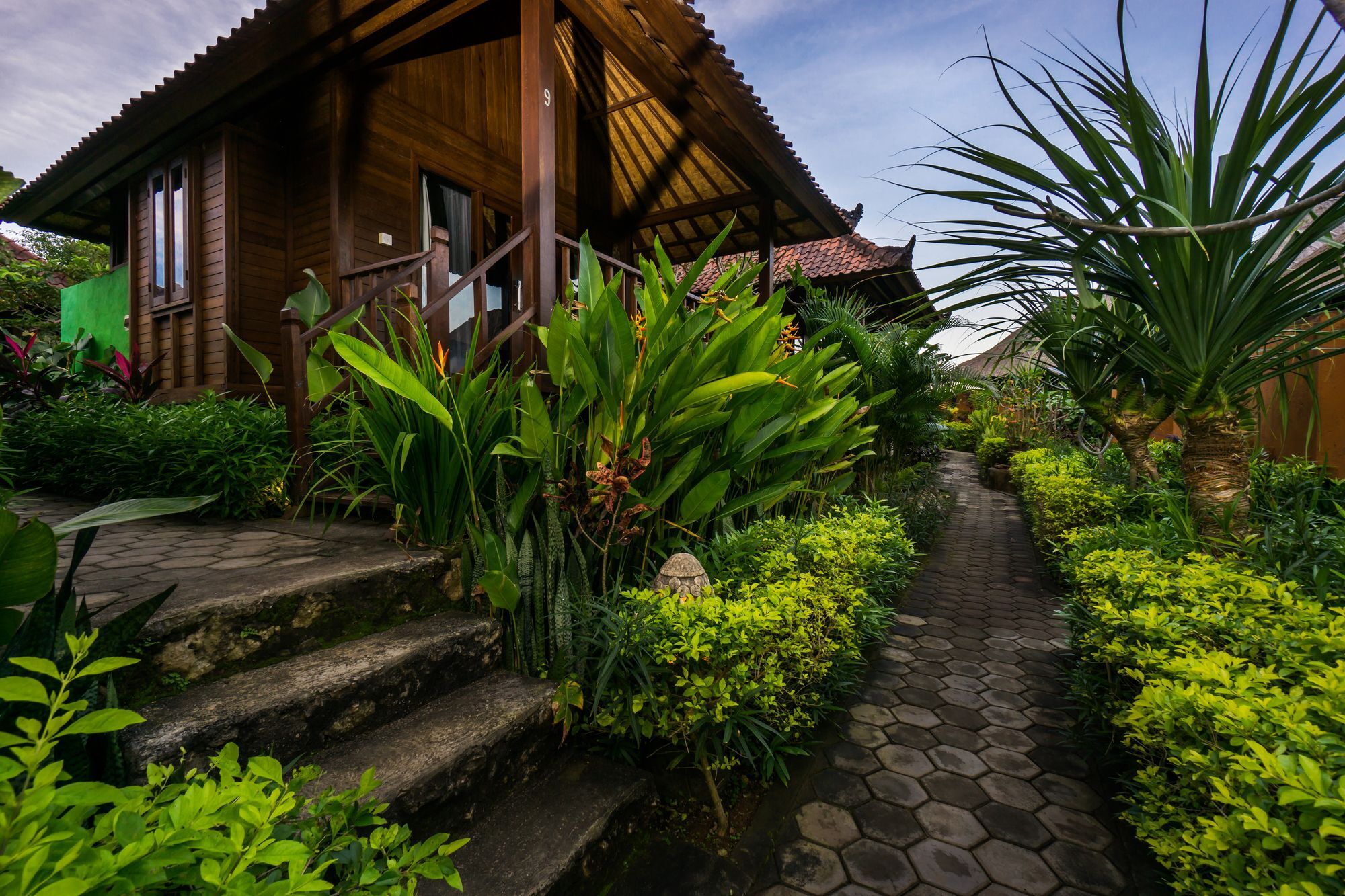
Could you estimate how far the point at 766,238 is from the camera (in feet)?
19.9

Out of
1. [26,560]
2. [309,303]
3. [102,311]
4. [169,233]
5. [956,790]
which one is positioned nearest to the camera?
[26,560]

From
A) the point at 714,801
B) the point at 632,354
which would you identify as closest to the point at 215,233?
the point at 632,354

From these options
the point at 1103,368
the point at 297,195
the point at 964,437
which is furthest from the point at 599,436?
the point at 964,437

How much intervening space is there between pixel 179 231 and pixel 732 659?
648 centimetres

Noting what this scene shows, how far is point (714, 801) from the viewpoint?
177 centimetres

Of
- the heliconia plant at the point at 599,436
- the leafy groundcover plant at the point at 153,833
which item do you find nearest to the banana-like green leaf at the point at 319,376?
the heliconia plant at the point at 599,436

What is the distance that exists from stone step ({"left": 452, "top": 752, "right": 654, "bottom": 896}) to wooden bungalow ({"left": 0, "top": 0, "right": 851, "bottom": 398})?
5.68 feet

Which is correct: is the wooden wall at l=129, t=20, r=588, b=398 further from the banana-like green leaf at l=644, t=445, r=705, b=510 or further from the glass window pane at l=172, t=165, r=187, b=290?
the banana-like green leaf at l=644, t=445, r=705, b=510

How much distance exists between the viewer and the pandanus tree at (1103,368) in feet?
8.57

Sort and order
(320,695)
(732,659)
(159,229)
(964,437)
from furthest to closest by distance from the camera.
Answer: (964,437), (159,229), (732,659), (320,695)

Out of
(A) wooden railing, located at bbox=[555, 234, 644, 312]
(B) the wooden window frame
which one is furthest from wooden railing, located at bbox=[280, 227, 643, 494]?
(B) the wooden window frame

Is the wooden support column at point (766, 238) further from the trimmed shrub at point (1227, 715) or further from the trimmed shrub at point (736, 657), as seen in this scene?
the trimmed shrub at point (1227, 715)

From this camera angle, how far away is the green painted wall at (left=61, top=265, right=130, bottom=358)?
6.60 meters

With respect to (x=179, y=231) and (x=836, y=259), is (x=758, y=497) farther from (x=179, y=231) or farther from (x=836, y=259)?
(x=836, y=259)
